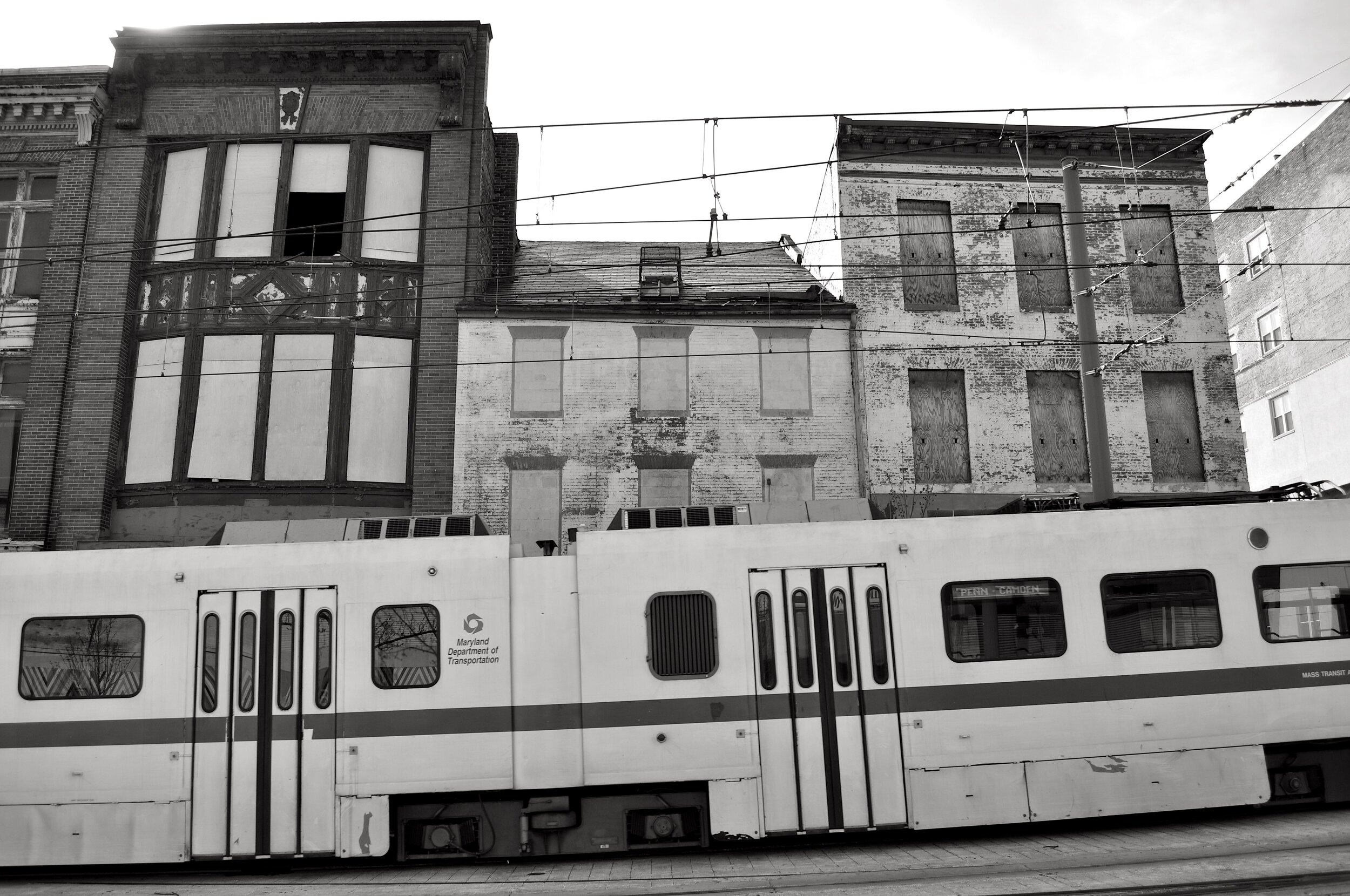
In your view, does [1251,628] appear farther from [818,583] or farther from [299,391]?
[299,391]

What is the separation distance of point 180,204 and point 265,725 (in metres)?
13.4

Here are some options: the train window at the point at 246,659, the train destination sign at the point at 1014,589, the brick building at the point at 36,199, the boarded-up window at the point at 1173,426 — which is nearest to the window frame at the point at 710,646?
the train destination sign at the point at 1014,589

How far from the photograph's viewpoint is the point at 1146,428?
1983 centimetres

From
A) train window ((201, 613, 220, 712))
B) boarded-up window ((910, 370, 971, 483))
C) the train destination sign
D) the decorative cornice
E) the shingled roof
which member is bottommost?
train window ((201, 613, 220, 712))

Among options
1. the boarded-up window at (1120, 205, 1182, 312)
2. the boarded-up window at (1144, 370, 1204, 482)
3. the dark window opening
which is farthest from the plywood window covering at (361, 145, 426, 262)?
the boarded-up window at (1144, 370, 1204, 482)

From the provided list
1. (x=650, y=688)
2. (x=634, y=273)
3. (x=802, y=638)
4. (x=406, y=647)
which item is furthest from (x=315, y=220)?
(x=802, y=638)

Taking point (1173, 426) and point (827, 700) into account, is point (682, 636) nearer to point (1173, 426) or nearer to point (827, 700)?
point (827, 700)

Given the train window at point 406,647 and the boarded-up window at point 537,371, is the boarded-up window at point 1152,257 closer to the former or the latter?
the boarded-up window at point 537,371

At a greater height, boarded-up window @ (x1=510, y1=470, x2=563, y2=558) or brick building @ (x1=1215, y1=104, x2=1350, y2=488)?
brick building @ (x1=1215, y1=104, x2=1350, y2=488)

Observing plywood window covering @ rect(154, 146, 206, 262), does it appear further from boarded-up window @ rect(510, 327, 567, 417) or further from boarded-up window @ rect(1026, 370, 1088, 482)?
boarded-up window @ rect(1026, 370, 1088, 482)

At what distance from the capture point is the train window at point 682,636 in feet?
31.4

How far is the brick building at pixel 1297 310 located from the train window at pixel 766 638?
20415 millimetres

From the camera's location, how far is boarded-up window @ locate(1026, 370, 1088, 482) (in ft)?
64.1

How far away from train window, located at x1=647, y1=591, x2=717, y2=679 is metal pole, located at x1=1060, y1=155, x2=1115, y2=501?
572 centimetres
